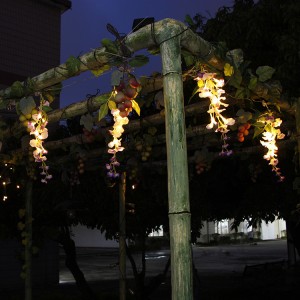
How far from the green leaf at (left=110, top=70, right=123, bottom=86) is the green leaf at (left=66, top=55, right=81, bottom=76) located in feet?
1.32

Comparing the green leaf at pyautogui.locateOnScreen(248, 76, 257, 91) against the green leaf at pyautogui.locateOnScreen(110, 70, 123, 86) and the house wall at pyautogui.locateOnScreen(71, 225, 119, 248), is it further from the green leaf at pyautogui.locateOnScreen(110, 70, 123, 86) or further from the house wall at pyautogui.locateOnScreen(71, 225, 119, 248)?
the house wall at pyautogui.locateOnScreen(71, 225, 119, 248)

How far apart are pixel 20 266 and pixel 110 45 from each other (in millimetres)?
12718

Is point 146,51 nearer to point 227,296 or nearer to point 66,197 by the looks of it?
point 66,197

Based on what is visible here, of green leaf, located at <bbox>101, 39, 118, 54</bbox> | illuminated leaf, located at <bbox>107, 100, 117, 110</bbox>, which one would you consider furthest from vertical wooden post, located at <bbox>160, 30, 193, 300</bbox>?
illuminated leaf, located at <bbox>107, 100, 117, 110</bbox>

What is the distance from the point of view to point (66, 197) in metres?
8.71

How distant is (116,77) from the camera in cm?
338

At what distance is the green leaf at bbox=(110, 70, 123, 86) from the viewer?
3.38 m

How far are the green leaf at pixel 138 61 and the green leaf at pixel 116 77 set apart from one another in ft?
0.35

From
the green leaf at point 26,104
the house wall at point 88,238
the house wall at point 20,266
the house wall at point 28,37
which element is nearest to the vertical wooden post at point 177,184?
the green leaf at point 26,104

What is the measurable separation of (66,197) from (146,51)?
227 inches

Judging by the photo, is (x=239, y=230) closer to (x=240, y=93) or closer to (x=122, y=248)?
(x=122, y=248)

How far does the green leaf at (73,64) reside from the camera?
3.67m

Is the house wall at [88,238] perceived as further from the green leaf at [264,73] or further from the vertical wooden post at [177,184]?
the vertical wooden post at [177,184]

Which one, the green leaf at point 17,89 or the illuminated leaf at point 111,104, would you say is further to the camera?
the green leaf at point 17,89
